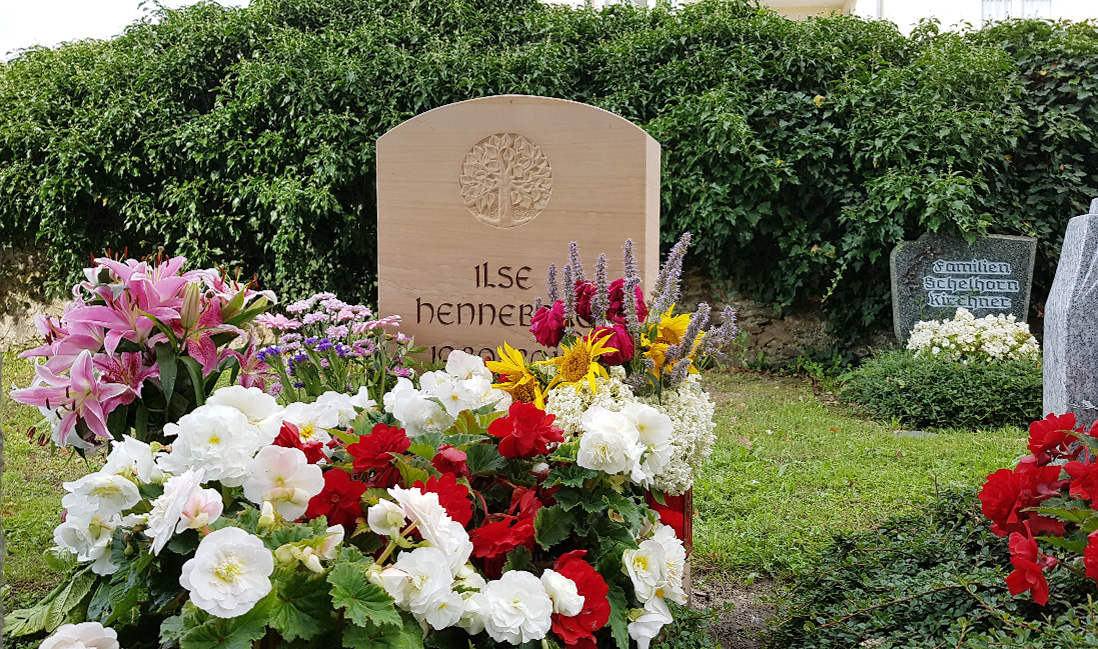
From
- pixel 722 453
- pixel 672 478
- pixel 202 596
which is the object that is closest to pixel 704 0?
pixel 722 453

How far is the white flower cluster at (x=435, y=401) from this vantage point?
1938 millimetres

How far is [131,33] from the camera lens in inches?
314

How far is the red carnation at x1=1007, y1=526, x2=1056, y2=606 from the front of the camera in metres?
1.98

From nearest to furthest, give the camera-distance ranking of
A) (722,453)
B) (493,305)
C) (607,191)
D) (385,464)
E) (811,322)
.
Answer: (385,464)
(607,191)
(493,305)
(722,453)
(811,322)

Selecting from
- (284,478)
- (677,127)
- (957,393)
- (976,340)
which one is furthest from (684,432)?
(677,127)

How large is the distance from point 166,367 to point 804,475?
322cm

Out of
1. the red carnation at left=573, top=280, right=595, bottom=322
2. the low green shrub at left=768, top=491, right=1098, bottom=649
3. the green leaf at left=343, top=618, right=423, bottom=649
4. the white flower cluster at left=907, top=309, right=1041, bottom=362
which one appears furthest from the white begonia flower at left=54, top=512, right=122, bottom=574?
the white flower cluster at left=907, top=309, right=1041, bottom=362

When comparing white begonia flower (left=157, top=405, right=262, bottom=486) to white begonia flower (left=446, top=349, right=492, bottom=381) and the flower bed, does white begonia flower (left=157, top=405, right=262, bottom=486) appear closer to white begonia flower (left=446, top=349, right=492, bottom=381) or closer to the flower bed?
the flower bed

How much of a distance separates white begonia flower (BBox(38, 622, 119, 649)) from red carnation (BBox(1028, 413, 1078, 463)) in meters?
2.30

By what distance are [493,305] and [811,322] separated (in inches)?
173

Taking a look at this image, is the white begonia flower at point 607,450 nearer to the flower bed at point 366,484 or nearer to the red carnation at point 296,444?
the flower bed at point 366,484

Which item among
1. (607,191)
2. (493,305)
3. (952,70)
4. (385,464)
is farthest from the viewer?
(952,70)

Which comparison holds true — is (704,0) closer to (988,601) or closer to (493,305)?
(493,305)

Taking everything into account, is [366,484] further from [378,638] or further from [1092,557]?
[1092,557]
